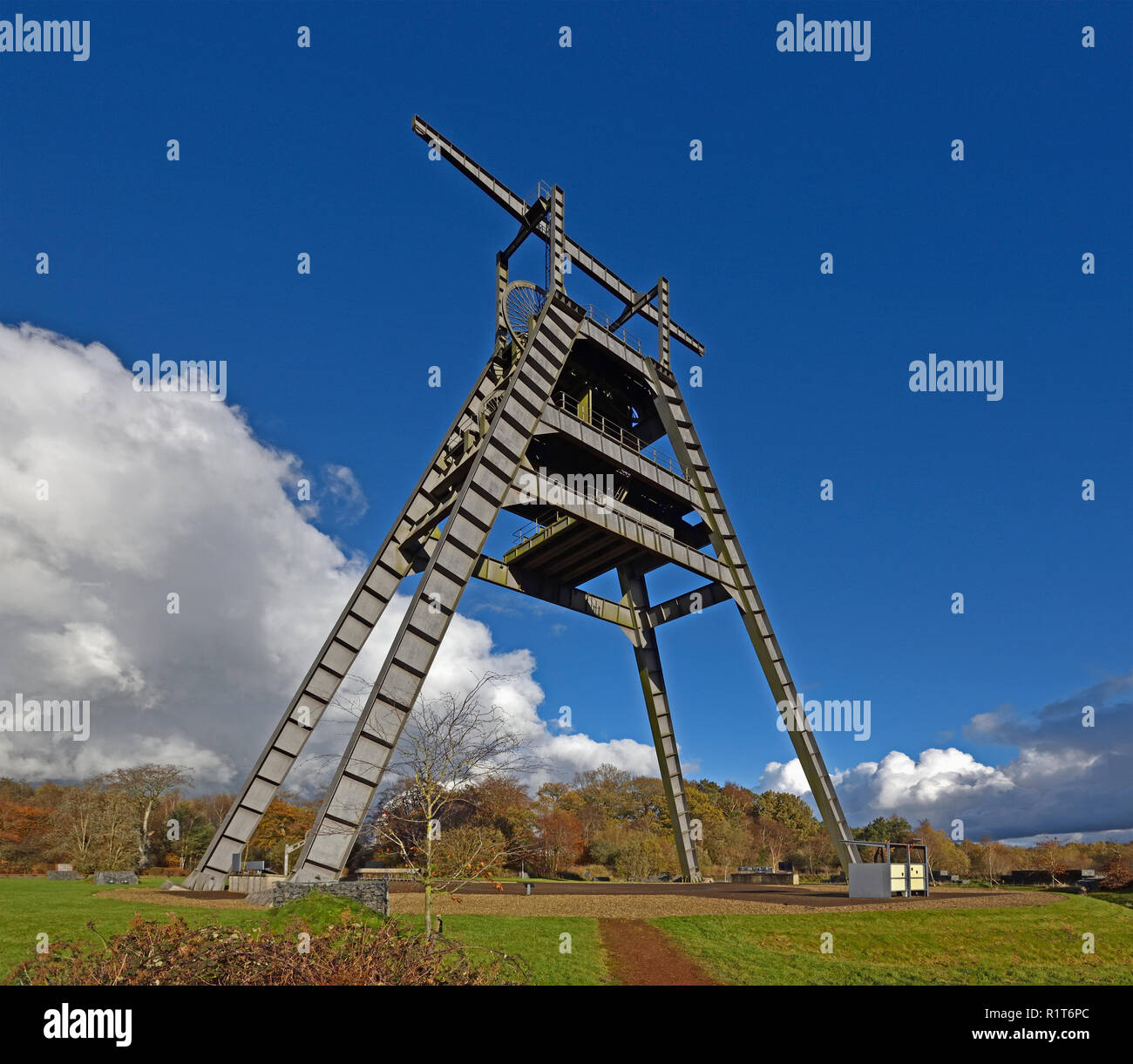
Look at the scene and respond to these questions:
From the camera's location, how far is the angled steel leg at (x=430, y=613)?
16.7 m

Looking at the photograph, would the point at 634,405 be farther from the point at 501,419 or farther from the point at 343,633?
the point at 343,633

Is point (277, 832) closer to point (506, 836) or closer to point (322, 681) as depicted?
point (506, 836)

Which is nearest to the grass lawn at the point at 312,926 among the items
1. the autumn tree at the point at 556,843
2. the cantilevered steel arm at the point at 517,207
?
the cantilevered steel arm at the point at 517,207

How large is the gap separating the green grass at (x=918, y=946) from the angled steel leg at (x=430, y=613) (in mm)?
8025

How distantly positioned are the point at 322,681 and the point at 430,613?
20.2ft

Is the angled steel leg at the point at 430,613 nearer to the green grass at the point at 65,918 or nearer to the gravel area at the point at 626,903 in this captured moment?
the green grass at the point at 65,918

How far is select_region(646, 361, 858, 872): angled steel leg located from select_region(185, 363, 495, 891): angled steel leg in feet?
30.6

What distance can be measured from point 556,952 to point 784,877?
94.2 feet

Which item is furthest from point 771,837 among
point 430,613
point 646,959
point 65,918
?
point 65,918

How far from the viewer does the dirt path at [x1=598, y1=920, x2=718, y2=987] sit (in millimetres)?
11586

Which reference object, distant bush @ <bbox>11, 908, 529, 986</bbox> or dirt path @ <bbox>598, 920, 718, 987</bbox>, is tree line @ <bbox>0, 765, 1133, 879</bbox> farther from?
distant bush @ <bbox>11, 908, 529, 986</bbox>

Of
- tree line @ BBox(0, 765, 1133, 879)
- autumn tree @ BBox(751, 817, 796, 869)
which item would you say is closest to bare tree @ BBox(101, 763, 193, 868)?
tree line @ BBox(0, 765, 1133, 879)
